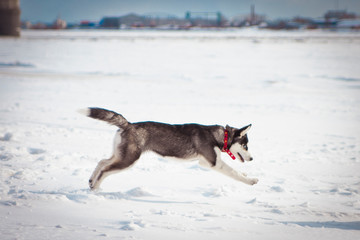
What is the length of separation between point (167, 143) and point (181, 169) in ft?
5.83

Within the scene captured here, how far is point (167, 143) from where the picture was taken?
5309 millimetres

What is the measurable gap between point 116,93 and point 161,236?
1192 cm

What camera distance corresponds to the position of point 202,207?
16.7ft

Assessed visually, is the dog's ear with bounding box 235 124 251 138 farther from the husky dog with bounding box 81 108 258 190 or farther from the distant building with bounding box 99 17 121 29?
the distant building with bounding box 99 17 121 29

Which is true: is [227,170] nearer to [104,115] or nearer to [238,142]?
[238,142]

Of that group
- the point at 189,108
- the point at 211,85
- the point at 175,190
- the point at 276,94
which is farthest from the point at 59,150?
the point at 211,85

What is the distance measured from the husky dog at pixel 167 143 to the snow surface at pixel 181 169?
0.45m

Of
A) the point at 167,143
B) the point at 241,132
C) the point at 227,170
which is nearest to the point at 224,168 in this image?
the point at 227,170

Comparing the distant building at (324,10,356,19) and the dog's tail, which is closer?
the dog's tail

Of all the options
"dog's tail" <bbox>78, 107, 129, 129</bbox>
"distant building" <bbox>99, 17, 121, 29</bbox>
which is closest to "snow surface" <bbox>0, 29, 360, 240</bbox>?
"dog's tail" <bbox>78, 107, 129, 129</bbox>

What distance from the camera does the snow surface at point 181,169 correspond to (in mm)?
4414

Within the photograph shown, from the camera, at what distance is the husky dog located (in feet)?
16.6

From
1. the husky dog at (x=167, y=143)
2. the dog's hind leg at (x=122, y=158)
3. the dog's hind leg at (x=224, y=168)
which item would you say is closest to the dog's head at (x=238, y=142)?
the husky dog at (x=167, y=143)

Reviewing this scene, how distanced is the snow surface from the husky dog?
451 mm
